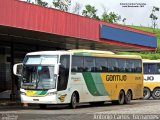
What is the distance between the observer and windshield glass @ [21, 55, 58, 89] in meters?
A: 24.3

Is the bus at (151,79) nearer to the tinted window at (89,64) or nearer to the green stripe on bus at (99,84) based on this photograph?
the green stripe on bus at (99,84)

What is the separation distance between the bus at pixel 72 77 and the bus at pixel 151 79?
339 inches

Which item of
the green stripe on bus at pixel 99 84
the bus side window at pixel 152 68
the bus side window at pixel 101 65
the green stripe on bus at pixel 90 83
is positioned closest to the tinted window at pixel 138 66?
the bus side window at pixel 101 65

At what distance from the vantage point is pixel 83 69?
85.9 ft

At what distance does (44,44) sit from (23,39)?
14.5 feet

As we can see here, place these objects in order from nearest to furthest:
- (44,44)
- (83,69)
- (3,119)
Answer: (3,119) < (83,69) < (44,44)

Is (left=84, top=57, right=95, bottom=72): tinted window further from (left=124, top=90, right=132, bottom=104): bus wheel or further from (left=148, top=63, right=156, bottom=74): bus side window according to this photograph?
(left=148, top=63, right=156, bottom=74): bus side window

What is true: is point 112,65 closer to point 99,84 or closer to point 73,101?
point 99,84

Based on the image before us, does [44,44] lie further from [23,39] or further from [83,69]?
[83,69]

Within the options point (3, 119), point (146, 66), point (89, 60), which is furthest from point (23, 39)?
point (3, 119)

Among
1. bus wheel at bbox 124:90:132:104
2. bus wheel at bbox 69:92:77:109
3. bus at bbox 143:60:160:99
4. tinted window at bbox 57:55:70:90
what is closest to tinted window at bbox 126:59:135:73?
bus wheel at bbox 124:90:132:104

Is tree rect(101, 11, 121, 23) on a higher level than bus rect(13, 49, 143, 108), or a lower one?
higher

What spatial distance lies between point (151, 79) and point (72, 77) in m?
14.6

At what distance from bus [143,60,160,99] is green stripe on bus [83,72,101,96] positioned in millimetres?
11973
